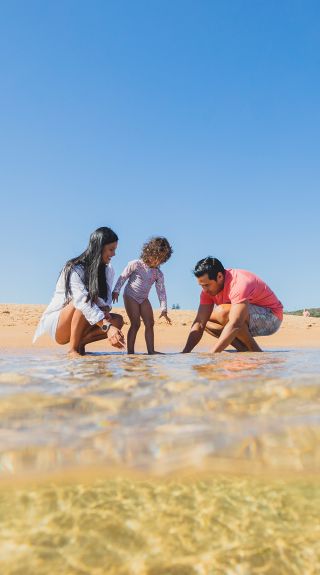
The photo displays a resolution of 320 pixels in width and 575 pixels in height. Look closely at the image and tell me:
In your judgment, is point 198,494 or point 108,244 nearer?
point 198,494

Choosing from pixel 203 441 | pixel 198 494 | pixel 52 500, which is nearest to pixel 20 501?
pixel 52 500

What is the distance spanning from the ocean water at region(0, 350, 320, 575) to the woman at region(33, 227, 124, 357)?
2765 millimetres

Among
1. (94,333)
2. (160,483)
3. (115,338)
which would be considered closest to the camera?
(160,483)

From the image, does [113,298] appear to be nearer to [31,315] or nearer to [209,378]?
[209,378]

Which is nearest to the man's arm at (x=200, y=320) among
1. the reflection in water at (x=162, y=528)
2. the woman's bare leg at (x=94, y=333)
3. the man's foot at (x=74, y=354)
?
the woman's bare leg at (x=94, y=333)

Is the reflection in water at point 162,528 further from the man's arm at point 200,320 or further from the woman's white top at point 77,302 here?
the man's arm at point 200,320

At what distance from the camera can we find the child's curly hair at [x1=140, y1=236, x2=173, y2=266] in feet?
22.2

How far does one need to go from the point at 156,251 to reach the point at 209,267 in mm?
1553

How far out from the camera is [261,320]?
600cm

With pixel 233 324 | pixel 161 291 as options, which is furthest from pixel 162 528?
pixel 161 291

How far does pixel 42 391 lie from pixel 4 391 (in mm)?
213

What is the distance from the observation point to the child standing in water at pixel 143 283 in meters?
6.55

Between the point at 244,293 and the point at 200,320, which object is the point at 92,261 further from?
the point at 244,293

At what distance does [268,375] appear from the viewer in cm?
324
